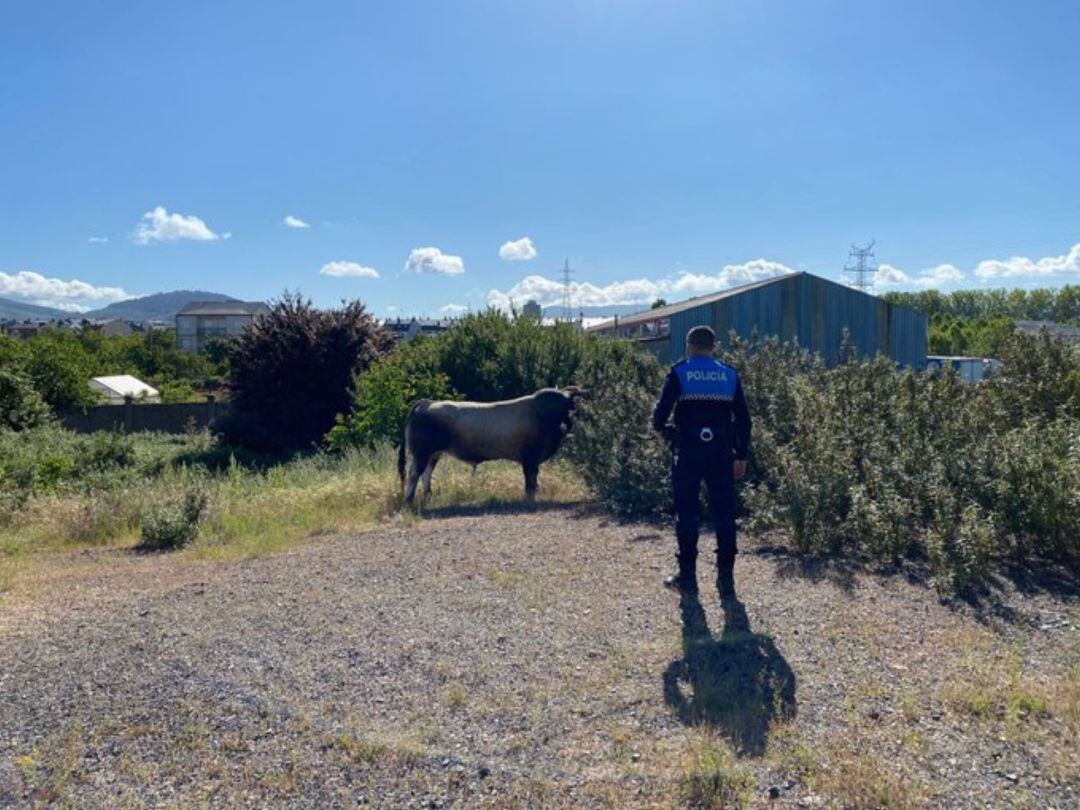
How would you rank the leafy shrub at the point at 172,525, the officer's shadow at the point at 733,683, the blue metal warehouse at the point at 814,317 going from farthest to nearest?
the blue metal warehouse at the point at 814,317 → the leafy shrub at the point at 172,525 → the officer's shadow at the point at 733,683

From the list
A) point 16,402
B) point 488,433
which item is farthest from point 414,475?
point 16,402

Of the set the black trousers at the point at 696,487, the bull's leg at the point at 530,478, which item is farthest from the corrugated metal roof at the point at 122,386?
the black trousers at the point at 696,487

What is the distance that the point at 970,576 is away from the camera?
19.4 feet

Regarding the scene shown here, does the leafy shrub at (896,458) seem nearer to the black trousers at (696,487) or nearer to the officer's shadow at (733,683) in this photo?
the black trousers at (696,487)

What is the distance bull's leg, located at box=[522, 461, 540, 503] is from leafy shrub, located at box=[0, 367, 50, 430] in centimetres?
1389

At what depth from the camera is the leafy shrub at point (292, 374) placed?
22.5 metres

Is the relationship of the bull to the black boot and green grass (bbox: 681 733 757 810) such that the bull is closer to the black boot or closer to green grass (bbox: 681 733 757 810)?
the black boot

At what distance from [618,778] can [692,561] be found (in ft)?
8.73

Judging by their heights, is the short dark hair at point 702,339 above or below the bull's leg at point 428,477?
above

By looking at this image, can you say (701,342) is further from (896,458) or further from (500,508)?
(500,508)

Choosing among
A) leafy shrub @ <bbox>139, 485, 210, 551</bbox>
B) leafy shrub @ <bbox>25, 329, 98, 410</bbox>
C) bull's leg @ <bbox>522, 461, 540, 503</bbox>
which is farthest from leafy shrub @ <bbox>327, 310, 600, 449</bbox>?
leafy shrub @ <bbox>25, 329, 98, 410</bbox>

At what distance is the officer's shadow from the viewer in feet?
13.5

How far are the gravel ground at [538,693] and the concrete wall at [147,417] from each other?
26.4 m

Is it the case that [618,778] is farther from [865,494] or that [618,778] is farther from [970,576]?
[865,494]
